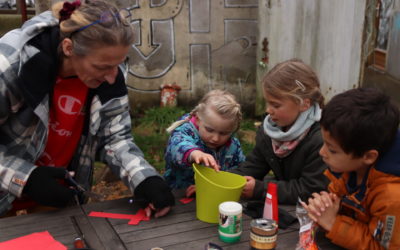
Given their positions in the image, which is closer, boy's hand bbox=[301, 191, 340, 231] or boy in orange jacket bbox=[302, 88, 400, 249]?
boy in orange jacket bbox=[302, 88, 400, 249]

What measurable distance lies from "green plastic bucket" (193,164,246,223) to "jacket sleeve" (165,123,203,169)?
8.5 inches

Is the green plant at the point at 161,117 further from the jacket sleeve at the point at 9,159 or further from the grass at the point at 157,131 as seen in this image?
the jacket sleeve at the point at 9,159

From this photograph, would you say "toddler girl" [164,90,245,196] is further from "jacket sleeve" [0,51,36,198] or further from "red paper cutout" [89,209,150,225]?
"jacket sleeve" [0,51,36,198]

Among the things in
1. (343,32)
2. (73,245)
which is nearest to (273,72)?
(73,245)

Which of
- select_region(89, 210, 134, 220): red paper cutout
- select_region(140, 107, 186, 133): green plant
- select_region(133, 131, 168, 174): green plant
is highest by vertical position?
select_region(89, 210, 134, 220): red paper cutout

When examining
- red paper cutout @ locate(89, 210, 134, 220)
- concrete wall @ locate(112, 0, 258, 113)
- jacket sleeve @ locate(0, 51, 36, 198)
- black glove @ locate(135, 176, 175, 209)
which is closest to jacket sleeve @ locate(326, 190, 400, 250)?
black glove @ locate(135, 176, 175, 209)

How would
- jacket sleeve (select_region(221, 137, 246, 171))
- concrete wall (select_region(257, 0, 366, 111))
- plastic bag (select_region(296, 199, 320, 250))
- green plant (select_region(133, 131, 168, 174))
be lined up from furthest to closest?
green plant (select_region(133, 131, 168, 174)) → concrete wall (select_region(257, 0, 366, 111)) → jacket sleeve (select_region(221, 137, 246, 171)) → plastic bag (select_region(296, 199, 320, 250))

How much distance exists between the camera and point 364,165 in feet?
5.84

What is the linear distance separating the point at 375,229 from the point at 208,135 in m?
1.12

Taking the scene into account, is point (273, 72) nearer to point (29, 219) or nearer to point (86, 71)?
point (86, 71)

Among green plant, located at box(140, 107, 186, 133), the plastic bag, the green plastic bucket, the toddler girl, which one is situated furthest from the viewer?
green plant, located at box(140, 107, 186, 133)

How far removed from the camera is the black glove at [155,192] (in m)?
2.04

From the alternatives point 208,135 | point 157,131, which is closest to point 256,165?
point 208,135

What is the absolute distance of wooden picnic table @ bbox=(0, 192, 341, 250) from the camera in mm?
1822
